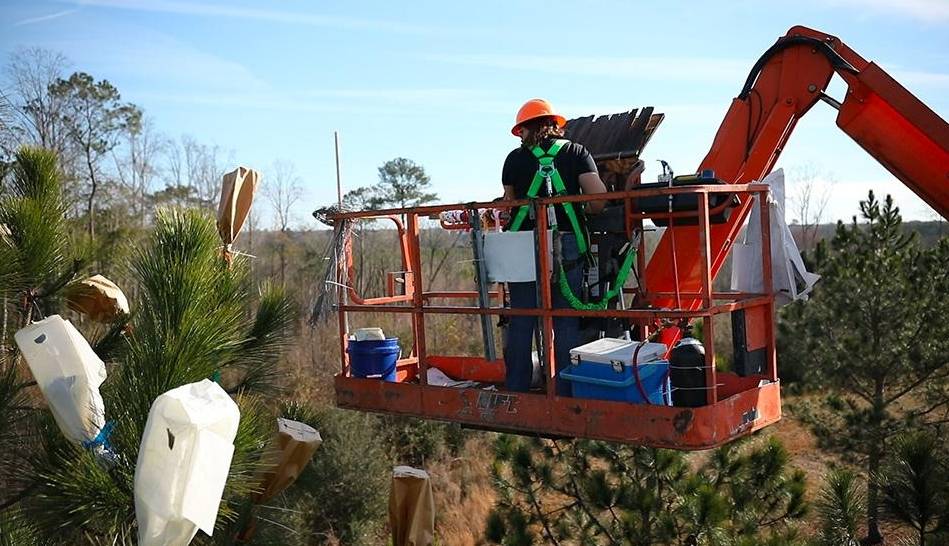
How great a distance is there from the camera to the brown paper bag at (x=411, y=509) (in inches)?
417

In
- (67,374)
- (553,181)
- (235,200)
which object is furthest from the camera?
(553,181)

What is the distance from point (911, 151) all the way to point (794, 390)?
400 inches

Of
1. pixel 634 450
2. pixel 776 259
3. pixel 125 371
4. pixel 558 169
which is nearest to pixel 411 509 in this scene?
pixel 634 450

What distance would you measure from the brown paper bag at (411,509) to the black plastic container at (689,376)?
6193 mm

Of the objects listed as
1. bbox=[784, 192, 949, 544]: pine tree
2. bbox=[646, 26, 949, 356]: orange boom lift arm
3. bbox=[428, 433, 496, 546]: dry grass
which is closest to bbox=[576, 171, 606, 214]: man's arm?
bbox=[646, 26, 949, 356]: orange boom lift arm

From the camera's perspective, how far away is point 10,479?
441 centimetres

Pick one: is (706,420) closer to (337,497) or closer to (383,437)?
(337,497)

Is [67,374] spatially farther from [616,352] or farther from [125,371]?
[616,352]

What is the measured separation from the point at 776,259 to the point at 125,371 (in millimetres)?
3777

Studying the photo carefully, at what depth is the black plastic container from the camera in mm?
4910

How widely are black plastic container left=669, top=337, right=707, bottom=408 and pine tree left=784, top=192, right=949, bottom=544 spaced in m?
8.73

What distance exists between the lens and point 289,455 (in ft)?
23.3

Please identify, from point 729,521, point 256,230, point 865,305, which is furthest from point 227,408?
point 256,230

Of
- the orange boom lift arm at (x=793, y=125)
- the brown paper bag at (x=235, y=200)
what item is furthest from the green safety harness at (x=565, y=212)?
the brown paper bag at (x=235, y=200)
